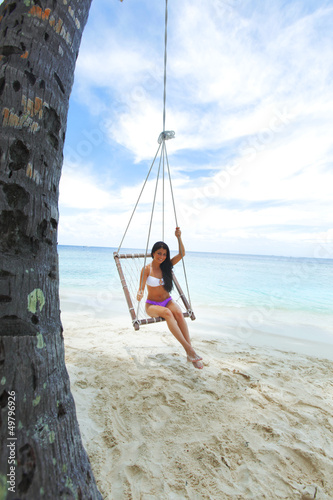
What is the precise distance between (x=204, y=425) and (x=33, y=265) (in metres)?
1.24

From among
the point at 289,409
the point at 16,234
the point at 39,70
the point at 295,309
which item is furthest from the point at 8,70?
the point at 295,309

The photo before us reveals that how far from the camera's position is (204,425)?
1.40 metres

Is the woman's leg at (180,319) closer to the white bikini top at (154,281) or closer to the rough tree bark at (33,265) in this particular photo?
the white bikini top at (154,281)

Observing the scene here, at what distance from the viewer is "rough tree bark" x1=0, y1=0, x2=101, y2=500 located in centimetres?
63

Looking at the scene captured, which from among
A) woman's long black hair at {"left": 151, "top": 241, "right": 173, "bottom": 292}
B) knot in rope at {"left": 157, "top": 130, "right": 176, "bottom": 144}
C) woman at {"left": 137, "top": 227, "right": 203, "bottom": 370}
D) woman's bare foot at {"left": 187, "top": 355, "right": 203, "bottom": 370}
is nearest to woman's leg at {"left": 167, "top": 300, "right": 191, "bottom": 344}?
→ woman at {"left": 137, "top": 227, "right": 203, "bottom": 370}

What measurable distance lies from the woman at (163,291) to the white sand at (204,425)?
301mm

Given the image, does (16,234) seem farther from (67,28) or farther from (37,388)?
(67,28)

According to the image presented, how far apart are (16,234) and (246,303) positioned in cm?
612

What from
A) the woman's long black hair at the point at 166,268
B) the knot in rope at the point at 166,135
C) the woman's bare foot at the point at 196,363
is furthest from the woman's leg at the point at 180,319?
the knot in rope at the point at 166,135

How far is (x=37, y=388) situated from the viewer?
66cm

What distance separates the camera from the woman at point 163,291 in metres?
2.24

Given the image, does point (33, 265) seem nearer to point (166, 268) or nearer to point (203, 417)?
point (203, 417)

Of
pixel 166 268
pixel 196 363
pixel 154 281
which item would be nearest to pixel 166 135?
pixel 166 268

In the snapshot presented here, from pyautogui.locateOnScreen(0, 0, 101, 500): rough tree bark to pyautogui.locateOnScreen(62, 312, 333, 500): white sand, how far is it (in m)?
0.49
